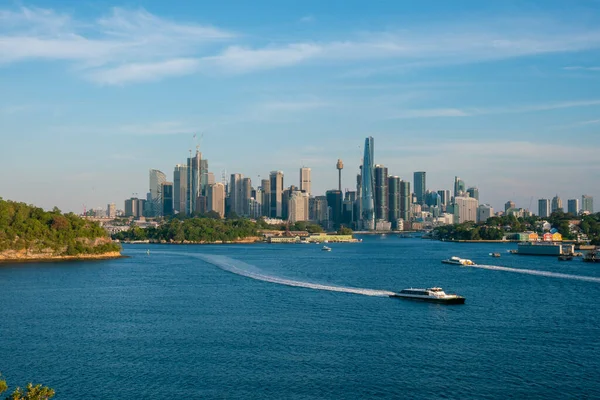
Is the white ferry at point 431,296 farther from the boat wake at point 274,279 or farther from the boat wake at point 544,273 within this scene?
the boat wake at point 544,273

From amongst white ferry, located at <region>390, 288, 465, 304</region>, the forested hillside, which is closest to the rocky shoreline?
the forested hillside

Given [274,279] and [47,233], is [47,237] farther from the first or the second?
[274,279]

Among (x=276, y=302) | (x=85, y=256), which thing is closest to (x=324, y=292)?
(x=276, y=302)

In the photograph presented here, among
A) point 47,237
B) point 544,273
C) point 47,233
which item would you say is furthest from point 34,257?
point 544,273

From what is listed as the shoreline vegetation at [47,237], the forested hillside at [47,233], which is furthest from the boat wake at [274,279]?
the forested hillside at [47,233]

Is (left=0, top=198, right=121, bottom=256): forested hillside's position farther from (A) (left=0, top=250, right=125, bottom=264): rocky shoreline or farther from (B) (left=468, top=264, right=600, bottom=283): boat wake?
(B) (left=468, top=264, right=600, bottom=283): boat wake

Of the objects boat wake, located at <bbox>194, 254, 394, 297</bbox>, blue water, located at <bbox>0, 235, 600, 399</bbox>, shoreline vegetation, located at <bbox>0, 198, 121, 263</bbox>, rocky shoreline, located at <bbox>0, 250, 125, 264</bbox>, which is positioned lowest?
blue water, located at <bbox>0, 235, 600, 399</bbox>
